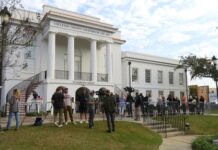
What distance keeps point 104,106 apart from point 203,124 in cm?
983

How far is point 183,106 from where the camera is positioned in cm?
2302

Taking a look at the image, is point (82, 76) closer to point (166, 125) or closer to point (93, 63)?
point (93, 63)

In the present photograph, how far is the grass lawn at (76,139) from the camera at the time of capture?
10.1 m

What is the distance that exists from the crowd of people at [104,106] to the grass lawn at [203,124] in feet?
5.08

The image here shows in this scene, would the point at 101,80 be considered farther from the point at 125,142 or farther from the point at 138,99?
the point at 125,142

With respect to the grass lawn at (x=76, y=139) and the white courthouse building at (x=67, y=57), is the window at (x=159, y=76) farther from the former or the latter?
the grass lawn at (x=76, y=139)

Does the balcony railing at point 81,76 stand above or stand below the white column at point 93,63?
below

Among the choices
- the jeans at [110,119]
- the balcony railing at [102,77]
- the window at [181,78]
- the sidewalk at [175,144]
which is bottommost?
the sidewalk at [175,144]

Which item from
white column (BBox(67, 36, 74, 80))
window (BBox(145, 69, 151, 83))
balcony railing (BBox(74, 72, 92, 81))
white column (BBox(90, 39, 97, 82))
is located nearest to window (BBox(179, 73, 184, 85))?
window (BBox(145, 69, 151, 83))

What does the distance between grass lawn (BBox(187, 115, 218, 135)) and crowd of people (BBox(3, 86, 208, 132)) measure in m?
1.55

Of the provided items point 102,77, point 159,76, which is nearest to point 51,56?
point 102,77

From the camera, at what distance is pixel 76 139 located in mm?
11039

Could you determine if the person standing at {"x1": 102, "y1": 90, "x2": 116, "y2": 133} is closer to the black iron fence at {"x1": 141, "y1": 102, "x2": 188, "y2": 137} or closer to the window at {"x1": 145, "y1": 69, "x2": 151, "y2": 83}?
the black iron fence at {"x1": 141, "y1": 102, "x2": 188, "y2": 137}

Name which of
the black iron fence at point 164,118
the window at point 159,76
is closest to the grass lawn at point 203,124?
the black iron fence at point 164,118
